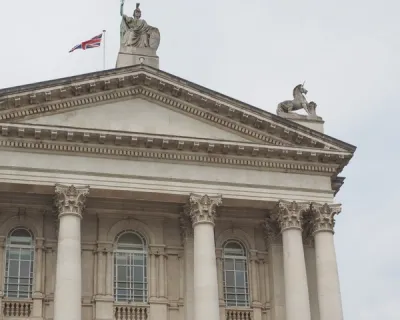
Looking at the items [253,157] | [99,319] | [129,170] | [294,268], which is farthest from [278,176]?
[99,319]

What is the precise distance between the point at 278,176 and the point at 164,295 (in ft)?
18.7

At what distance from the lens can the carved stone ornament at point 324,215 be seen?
96.8ft

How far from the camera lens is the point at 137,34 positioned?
32438 mm

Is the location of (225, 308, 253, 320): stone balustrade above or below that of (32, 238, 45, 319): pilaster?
below

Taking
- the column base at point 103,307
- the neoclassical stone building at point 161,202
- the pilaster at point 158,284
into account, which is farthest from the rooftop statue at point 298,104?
the column base at point 103,307

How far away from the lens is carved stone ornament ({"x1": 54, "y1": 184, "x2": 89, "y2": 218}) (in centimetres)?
2757

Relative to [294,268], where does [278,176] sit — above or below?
above

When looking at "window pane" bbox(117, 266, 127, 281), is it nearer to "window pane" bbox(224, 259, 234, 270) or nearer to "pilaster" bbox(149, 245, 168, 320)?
"pilaster" bbox(149, 245, 168, 320)

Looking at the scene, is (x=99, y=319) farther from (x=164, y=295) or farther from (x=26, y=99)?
(x=26, y=99)

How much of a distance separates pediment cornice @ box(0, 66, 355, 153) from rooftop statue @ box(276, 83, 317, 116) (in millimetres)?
1824

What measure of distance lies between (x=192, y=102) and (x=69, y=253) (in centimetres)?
701

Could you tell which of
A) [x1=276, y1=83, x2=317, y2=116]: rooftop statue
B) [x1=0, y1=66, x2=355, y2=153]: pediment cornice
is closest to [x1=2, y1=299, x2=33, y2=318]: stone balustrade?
[x1=0, y1=66, x2=355, y2=153]: pediment cornice

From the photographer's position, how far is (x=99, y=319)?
1110 inches

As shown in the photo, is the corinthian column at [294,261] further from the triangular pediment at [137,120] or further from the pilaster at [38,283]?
the pilaster at [38,283]
